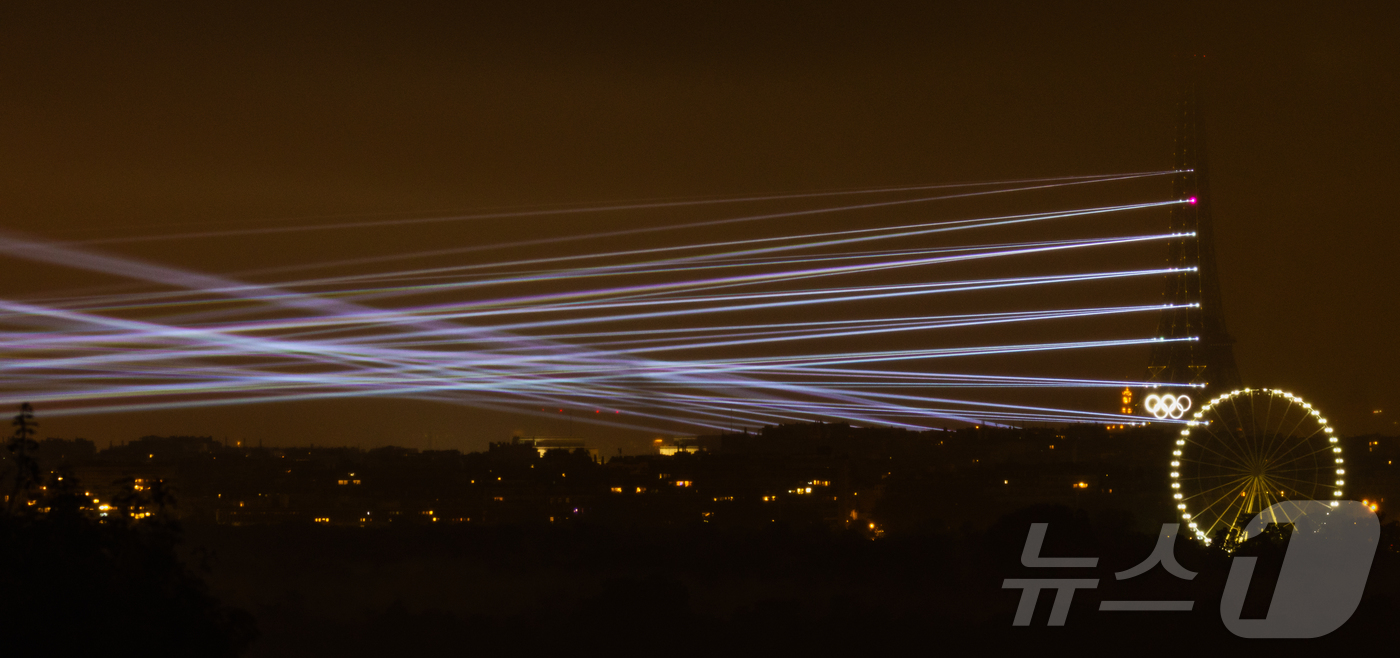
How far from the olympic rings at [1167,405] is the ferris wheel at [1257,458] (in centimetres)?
3495

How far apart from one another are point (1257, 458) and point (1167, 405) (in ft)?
129

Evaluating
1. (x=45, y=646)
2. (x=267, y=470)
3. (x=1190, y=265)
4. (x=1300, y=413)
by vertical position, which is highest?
(x=1190, y=265)

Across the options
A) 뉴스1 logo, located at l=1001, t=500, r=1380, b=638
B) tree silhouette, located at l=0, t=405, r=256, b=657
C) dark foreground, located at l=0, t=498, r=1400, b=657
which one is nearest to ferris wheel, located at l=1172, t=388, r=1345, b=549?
뉴스1 logo, located at l=1001, t=500, r=1380, b=638

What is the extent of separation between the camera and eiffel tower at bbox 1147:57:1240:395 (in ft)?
207

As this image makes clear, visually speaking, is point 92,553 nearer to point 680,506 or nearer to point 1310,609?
point 1310,609

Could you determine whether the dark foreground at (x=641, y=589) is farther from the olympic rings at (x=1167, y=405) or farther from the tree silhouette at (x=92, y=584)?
the olympic rings at (x=1167, y=405)

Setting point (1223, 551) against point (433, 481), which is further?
point (433, 481)

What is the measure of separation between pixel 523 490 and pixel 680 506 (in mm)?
7065

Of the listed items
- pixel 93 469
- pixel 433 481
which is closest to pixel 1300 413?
pixel 433 481

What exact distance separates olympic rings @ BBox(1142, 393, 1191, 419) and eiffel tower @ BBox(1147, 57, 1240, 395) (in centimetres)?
83

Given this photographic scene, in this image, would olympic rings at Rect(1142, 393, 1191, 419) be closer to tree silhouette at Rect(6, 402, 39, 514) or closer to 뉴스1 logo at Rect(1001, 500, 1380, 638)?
뉴스1 logo at Rect(1001, 500, 1380, 638)

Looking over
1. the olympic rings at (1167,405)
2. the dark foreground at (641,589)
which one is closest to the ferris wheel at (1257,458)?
the dark foreground at (641,589)

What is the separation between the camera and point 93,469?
52.9 meters

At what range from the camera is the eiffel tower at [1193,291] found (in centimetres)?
6306
